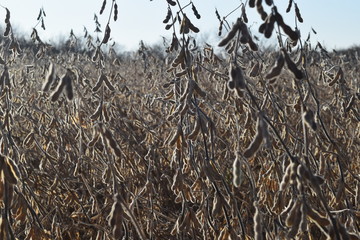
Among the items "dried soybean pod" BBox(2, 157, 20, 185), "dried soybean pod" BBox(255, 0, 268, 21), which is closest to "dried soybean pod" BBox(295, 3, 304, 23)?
"dried soybean pod" BBox(255, 0, 268, 21)

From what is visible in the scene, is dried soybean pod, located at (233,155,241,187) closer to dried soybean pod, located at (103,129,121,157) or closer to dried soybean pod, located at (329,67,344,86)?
dried soybean pod, located at (103,129,121,157)

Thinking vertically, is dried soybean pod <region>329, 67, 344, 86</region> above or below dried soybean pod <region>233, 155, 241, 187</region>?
above

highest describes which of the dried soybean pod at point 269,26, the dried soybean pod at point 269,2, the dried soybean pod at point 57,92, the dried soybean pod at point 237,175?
the dried soybean pod at point 269,2

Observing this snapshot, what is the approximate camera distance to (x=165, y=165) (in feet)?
9.79

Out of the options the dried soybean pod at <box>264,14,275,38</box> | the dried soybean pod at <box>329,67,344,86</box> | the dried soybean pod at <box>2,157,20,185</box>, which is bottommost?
the dried soybean pod at <box>2,157,20,185</box>

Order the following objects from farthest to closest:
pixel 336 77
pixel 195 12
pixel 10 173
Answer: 1. pixel 336 77
2. pixel 195 12
3. pixel 10 173

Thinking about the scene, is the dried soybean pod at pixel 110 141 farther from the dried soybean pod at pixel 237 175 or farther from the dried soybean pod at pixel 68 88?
the dried soybean pod at pixel 237 175

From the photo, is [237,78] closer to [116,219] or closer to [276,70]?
[276,70]

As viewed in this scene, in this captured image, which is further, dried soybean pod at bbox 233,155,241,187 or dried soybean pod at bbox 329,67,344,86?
dried soybean pod at bbox 329,67,344,86

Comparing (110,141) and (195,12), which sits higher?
(195,12)

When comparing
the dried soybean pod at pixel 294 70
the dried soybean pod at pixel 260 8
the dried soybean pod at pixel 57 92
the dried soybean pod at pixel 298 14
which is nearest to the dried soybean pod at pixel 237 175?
the dried soybean pod at pixel 294 70

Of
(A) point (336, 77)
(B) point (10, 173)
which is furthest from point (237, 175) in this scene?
(A) point (336, 77)

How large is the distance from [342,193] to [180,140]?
2.08 feet

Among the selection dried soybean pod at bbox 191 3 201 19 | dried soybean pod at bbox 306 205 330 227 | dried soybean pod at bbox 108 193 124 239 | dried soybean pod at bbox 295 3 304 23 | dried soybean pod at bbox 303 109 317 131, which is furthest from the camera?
dried soybean pod at bbox 191 3 201 19
